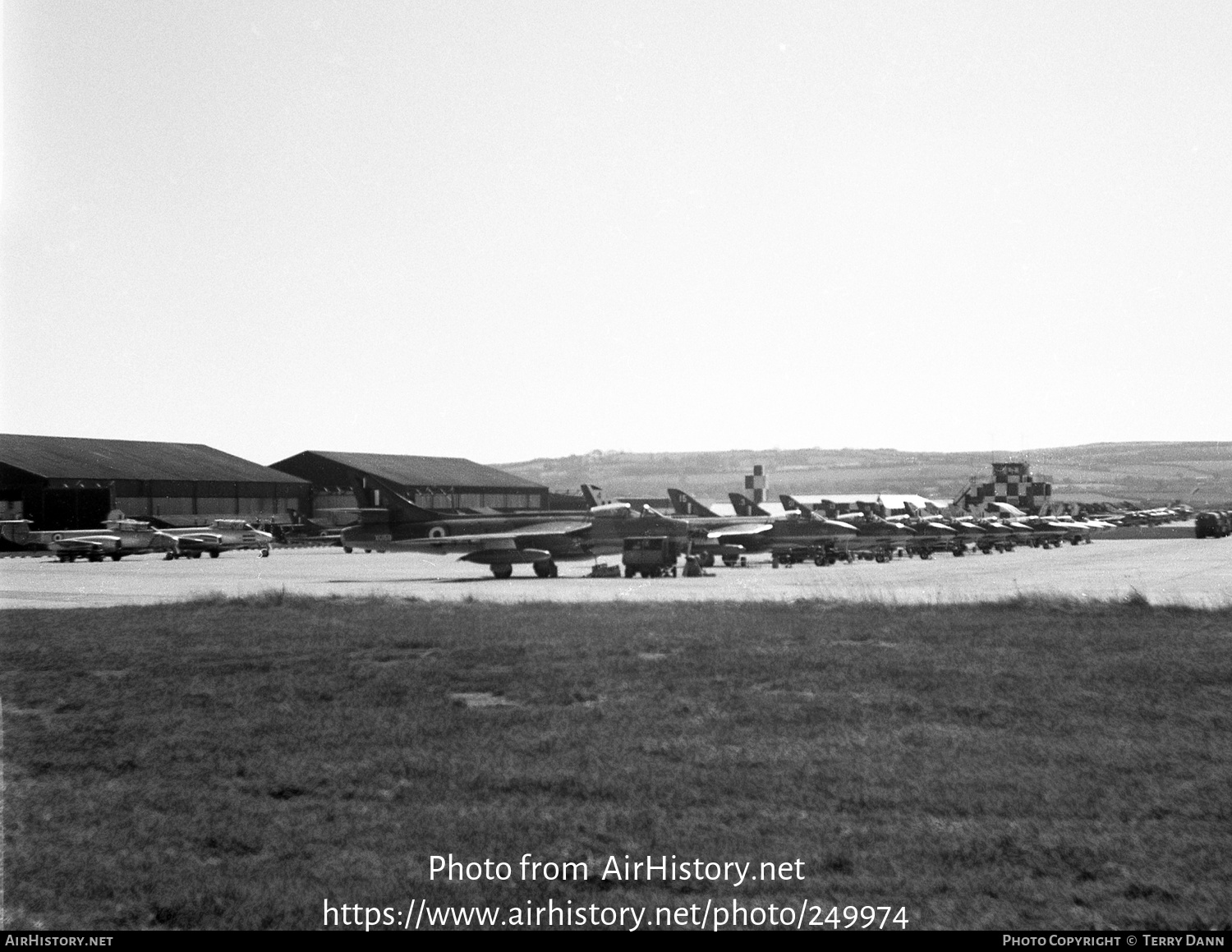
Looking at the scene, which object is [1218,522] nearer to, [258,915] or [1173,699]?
[1173,699]

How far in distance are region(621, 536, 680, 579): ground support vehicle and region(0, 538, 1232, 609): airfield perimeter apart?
1.50 meters

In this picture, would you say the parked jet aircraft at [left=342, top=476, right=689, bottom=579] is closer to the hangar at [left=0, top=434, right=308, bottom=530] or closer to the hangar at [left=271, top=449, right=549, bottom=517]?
the hangar at [left=0, top=434, right=308, bottom=530]

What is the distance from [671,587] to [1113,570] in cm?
1742

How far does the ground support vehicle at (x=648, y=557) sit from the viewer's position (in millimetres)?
37844

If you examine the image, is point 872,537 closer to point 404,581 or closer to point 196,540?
point 404,581

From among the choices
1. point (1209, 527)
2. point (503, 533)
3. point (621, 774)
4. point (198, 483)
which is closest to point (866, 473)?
point (1209, 527)

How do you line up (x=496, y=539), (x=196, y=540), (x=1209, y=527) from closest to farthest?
(x=496, y=539) → (x=196, y=540) → (x=1209, y=527)

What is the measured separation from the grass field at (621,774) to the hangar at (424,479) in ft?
224

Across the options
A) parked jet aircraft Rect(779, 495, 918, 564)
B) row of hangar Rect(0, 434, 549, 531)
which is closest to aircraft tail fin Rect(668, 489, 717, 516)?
parked jet aircraft Rect(779, 495, 918, 564)

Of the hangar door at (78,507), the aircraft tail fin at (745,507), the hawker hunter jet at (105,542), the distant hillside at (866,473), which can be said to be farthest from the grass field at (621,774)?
the distant hillside at (866,473)

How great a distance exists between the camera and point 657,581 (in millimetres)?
35406

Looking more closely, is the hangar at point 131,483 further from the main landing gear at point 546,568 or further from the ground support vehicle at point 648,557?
the ground support vehicle at point 648,557

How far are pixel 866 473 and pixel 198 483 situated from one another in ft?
379
